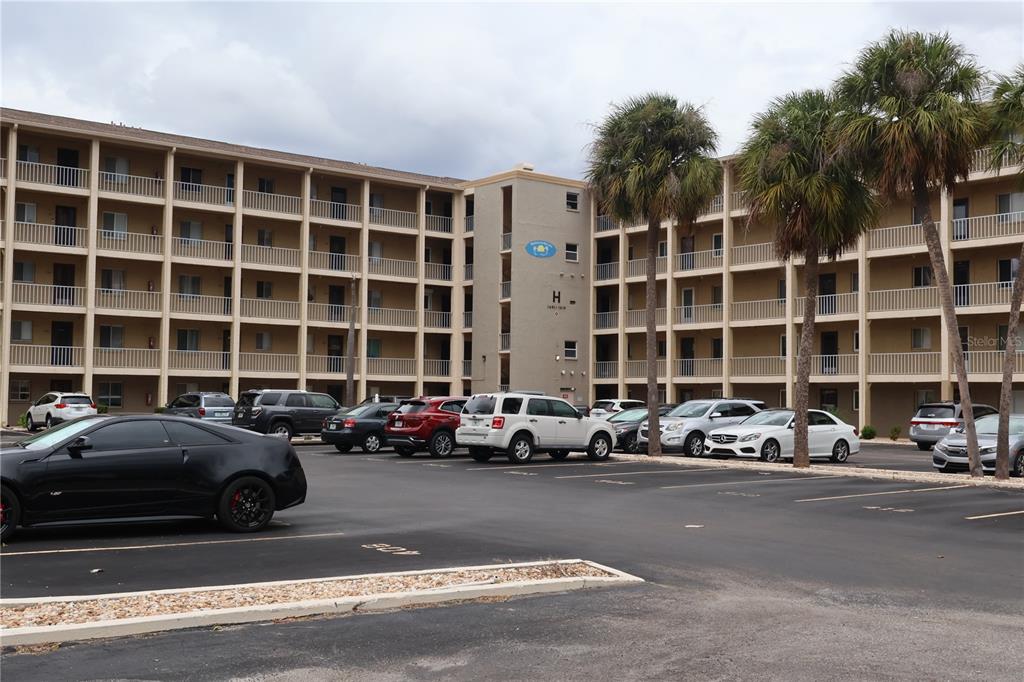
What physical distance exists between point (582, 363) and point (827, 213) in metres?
34.2

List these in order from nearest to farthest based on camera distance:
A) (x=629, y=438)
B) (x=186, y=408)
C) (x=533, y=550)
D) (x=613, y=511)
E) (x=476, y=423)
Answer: (x=533, y=550) < (x=613, y=511) < (x=476, y=423) < (x=629, y=438) < (x=186, y=408)

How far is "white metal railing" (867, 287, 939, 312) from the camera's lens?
44.7m

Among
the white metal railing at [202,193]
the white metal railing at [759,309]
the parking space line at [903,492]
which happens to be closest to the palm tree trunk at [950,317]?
the parking space line at [903,492]

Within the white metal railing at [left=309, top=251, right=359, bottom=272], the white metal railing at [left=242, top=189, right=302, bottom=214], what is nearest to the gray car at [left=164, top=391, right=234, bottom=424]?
the white metal railing at [left=242, top=189, right=302, bottom=214]

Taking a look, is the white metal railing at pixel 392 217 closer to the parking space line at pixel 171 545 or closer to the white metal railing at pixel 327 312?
the white metal railing at pixel 327 312

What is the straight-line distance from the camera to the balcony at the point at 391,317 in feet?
185

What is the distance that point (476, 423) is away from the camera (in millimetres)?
Result: 27172

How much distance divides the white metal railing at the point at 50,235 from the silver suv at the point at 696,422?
94.3 feet

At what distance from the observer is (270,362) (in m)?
53.0

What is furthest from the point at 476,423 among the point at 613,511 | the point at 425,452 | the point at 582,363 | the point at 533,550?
the point at 582,363

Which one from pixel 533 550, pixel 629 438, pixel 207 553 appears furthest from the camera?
pixel 629 438

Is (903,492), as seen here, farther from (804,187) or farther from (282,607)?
(282,607)

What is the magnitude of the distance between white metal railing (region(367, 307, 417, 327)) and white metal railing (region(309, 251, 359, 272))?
2.51 m

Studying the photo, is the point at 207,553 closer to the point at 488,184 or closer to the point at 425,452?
the point at 425,452
